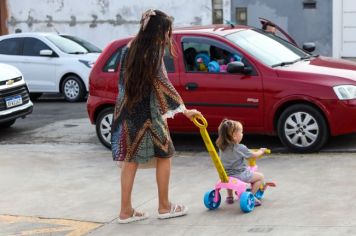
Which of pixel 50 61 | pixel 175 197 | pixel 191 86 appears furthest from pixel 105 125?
pixel 50 61

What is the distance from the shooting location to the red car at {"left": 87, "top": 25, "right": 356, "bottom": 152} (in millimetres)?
8586

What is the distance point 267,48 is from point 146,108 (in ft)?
12.2

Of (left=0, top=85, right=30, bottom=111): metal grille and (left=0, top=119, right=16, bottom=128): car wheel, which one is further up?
(left=0, top=85, right=30, bottom=111): metal grille

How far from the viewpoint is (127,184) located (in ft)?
20.7

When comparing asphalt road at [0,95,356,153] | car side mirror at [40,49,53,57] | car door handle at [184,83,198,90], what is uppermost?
car side mirror at [40,49,53,57]

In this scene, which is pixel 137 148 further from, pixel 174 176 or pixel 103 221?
pixel 174 176

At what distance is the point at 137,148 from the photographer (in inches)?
245

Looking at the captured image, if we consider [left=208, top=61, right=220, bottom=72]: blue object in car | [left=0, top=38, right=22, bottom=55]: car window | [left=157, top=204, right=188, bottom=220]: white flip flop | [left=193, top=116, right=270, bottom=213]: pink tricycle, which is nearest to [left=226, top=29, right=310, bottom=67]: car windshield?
[left=208, top=61, right=220, bottom=72]: blue object in car

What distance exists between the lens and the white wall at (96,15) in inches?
760

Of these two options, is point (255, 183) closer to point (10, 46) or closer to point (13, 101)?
point (13, 101)

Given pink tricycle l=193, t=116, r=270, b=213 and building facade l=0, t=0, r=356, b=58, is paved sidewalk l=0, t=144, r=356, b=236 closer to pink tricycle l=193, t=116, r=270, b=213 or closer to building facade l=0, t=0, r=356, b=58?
pink tricycle l=193, t=116, r=270, b=213

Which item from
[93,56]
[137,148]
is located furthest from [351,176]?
[93,56]

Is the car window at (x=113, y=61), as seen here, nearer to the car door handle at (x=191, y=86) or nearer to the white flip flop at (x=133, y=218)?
the car door handle at (x=191, y=86)

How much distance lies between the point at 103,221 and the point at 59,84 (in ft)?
30.8
